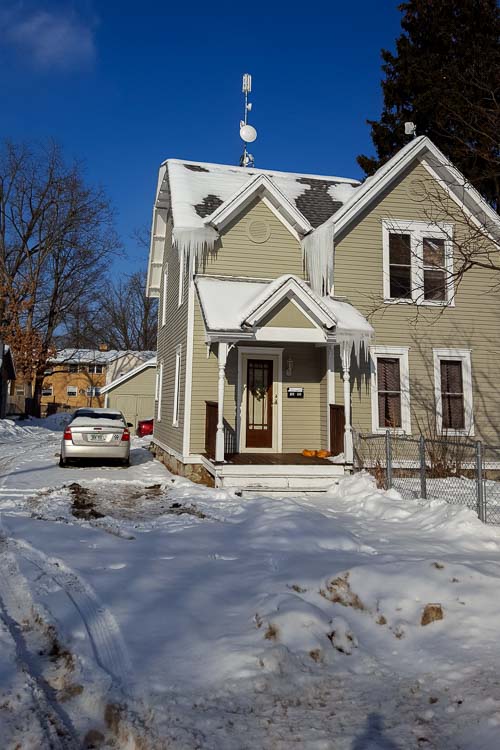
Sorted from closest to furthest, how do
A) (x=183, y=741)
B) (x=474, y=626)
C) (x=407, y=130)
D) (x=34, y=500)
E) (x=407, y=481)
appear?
(x=183, y=741) → (x=474, y=626) → (x=34, y=500) → (x=407, y=481) → (x=407, y=130)

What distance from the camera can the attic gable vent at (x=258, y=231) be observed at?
12656 mm

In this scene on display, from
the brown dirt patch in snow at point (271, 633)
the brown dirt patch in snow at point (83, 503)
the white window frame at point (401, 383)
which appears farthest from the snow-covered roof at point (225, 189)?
the brown dirt patch in snow at point (271, 633)

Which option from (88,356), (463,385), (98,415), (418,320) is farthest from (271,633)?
(88,356)

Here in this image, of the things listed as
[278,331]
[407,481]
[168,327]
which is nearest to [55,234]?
[168,327]

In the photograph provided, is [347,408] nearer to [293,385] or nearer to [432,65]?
[293,385]

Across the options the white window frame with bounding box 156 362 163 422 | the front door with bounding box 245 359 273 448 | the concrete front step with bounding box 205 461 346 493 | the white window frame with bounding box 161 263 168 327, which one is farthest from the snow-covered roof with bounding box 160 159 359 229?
the concrete front step with bounding box 205 461 346 493

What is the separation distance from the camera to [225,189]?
14.1 metres

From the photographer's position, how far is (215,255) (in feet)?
40.6

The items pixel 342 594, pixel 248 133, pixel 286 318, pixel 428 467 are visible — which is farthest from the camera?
pixel 248 133

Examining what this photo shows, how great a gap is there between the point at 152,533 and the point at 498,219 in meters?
11.6

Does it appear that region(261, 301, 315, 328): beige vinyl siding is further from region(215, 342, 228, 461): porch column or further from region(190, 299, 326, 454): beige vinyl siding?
region(190, 299, 326, 454): beige vinyl siding

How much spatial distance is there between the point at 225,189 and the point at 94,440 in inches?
298

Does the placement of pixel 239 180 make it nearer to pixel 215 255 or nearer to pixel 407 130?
pixel 215 255

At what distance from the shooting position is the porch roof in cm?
1024
